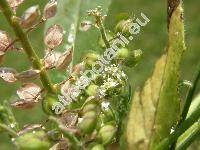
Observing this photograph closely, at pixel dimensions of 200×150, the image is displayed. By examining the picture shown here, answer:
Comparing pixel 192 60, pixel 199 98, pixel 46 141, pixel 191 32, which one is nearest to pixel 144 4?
pixel 191 32

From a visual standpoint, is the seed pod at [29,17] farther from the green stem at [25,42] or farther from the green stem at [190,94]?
the green stem at [190,94]

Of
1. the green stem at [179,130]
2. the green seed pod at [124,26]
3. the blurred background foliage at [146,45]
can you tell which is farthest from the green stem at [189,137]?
the blurred background foliage at [146,45]

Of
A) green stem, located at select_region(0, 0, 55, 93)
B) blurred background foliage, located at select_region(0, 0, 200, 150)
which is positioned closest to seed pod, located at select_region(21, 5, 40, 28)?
green stem, located at select_region(0, 0, 55, 93)

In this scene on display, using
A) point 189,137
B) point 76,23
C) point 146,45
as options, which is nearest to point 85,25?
point 76,23

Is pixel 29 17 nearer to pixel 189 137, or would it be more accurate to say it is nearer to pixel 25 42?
pixel 25 42

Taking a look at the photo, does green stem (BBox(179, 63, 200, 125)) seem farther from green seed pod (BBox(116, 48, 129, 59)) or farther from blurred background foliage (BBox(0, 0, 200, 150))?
blurred background foliage (BBox(0, 0, 200, 150))

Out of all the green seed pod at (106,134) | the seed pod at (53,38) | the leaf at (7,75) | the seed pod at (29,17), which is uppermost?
the seed pod at (29,17)

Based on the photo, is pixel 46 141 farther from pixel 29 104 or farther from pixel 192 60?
pixel 192 60
